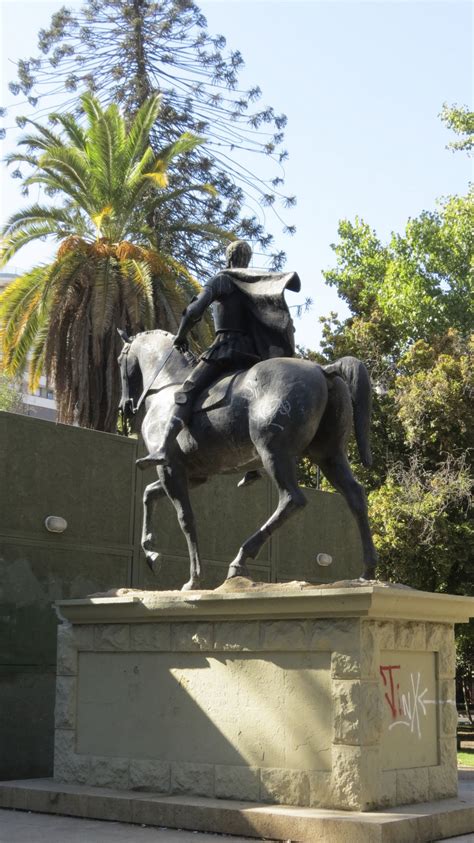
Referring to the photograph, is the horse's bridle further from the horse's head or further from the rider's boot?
the rider's boot

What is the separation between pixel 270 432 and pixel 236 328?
132cm

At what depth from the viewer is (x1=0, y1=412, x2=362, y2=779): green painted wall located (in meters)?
11.7

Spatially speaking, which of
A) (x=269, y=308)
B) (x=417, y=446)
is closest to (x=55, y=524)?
(x=269, y=308)

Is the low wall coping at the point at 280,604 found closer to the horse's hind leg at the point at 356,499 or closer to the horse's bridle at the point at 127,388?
the horse's hind leg at the point at 356,499

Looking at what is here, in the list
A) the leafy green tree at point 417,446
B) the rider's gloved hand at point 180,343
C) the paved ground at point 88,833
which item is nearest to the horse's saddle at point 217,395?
the rider's gloved hand at point 180,343

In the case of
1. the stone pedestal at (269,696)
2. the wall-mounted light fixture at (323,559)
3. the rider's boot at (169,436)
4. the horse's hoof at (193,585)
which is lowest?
the stone pedestal at (269,696)

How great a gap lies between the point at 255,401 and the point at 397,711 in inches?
105

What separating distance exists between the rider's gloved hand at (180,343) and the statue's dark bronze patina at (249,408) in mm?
18

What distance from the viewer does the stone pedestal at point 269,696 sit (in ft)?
26.2

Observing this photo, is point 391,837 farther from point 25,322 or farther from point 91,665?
point 25,322

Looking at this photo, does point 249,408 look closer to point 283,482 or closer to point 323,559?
point 283,482

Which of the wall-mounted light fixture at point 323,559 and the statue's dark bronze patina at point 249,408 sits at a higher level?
the statue's dark bronze patina at point 249,408

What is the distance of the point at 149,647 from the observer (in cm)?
938

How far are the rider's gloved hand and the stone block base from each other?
3908mm
